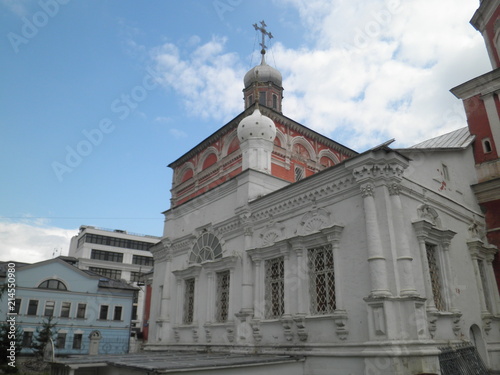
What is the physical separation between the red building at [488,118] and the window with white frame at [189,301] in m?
10.1

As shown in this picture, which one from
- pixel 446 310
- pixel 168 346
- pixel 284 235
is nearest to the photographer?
pixel 446 310

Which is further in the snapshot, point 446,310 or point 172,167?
point 172,167

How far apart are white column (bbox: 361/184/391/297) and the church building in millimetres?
24

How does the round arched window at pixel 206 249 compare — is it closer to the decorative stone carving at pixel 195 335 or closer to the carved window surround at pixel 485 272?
the decorative stone carving at pixel 195 335

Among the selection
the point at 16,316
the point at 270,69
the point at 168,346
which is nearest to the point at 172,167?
the point at 270,69

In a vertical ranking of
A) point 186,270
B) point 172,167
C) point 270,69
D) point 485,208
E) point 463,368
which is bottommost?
point 463,368

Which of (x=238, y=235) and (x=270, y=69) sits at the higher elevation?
(x=270, y=69)

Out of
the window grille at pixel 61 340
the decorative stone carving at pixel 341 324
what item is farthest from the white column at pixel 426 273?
the window grille at pixel 61 340

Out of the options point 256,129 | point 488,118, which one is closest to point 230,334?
point 256,129

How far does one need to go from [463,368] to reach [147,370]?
6.99 metres

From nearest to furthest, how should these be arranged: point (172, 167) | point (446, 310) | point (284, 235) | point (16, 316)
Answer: point (446, 310)
point (284, 235)
point (16, 316)
point (172, 167)

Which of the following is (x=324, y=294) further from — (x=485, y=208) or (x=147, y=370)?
(x=485, y=208)

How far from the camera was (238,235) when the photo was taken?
512 inches

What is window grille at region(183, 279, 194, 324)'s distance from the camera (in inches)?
578
